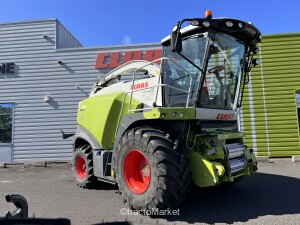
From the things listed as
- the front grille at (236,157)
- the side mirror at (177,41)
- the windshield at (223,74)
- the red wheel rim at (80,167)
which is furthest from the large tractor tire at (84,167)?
the side mirror at (177,41)

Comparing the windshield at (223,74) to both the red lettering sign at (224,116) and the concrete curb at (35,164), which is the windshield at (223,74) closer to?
the red lettering sign at (224,116)

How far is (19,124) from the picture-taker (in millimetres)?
13258

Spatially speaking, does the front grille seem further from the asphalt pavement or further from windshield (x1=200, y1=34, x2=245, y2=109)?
windshield (x1=200, y1=34, x2=245, y2=109)

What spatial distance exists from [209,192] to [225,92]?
2.05 m

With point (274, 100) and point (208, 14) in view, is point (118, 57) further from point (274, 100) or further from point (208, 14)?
point (208, 14)

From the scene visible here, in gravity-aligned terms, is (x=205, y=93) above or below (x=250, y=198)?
above

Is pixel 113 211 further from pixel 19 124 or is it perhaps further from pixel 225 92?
pixel 19 124

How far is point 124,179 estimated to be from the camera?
5109 millimetres

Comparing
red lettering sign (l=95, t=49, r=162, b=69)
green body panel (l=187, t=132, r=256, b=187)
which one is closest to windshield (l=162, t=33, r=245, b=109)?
green body panel (l=187, t=132, r=256, b=187)

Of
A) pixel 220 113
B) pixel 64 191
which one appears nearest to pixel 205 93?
pixel 220 113

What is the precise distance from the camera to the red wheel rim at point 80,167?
7.59m

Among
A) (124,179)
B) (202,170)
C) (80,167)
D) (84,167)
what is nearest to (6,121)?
(80,167)

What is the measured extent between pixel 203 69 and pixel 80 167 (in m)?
4.28

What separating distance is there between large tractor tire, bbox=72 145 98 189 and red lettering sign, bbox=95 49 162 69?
5979 mm
